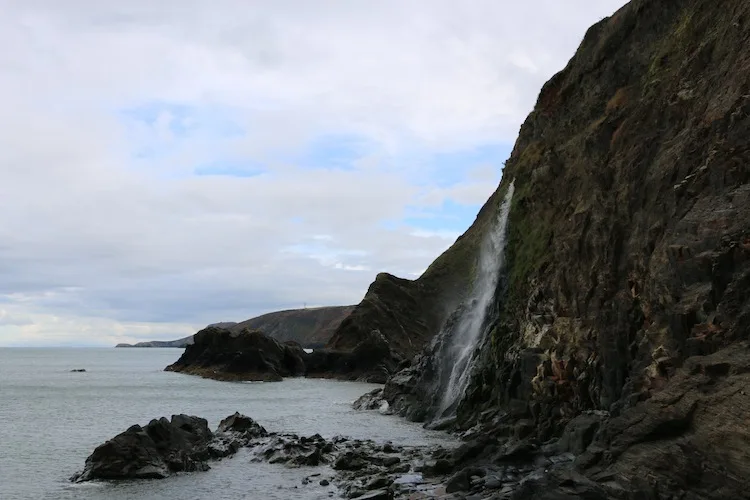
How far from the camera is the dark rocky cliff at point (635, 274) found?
46.0 feet

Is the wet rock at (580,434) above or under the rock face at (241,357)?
under

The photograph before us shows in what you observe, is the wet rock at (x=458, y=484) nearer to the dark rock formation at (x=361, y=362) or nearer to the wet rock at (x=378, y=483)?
the wet rock at (x=378, y=483)

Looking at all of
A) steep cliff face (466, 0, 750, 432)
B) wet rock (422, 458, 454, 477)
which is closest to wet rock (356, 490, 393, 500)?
wet rock (422, 458, 454, 477)

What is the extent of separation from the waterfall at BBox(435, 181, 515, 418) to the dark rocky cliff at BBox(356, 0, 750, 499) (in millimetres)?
2848

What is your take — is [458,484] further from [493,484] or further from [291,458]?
[291,458]

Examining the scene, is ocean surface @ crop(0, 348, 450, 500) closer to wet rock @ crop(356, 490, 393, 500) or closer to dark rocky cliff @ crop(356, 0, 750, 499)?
wet rock @ crop(356, 490, 393, 500)

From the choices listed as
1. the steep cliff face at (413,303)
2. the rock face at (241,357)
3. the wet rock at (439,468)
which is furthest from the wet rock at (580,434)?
the steep cliff face at (413,303)

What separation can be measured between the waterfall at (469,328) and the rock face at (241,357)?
1909 inches

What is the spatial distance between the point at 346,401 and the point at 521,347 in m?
30.1

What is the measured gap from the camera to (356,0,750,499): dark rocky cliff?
14.0m

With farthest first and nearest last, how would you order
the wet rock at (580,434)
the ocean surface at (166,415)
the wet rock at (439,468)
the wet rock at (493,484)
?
the ocean surface at (166,415)
the wet rock at (439,468)
the wet rock at (580,434)
the wet rock at (493,484)

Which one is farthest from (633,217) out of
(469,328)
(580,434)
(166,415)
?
(166,415)

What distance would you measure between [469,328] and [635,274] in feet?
78.8

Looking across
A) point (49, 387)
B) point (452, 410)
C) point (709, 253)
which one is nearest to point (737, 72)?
point (709, 253)
